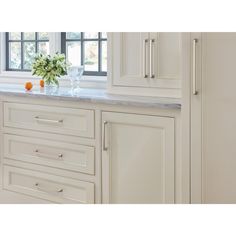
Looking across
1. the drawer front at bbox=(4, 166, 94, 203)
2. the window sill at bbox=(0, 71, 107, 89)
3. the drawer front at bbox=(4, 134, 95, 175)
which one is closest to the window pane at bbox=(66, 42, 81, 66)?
the window sill at bbox=(0, 71, 107, 89)

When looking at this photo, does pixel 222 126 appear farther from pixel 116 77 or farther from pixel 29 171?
pixel 29 171

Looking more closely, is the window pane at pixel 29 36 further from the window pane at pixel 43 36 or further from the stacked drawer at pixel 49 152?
the stacked drawer at pixel 49 152

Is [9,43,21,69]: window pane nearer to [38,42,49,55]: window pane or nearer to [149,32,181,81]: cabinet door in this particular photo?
[38,42,49,55]: window pane

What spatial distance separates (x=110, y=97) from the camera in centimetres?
232

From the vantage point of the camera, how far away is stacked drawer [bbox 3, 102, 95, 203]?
7.88 ft

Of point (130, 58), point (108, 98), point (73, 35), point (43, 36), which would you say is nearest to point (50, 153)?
point (108, 98)

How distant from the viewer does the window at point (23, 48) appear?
3277 mm

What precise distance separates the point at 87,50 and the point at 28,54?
59 centimetres

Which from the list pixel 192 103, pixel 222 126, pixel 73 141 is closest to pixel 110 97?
pixel 73 141

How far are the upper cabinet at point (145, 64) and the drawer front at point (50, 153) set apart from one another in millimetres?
419

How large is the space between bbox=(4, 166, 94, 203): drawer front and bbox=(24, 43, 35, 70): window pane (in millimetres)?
961

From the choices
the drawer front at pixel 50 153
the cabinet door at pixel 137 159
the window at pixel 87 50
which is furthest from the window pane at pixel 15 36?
the cabinet door at pixel 137 159

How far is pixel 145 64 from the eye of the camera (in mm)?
2324

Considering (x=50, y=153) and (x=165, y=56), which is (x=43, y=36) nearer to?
(x=50, y=153)
